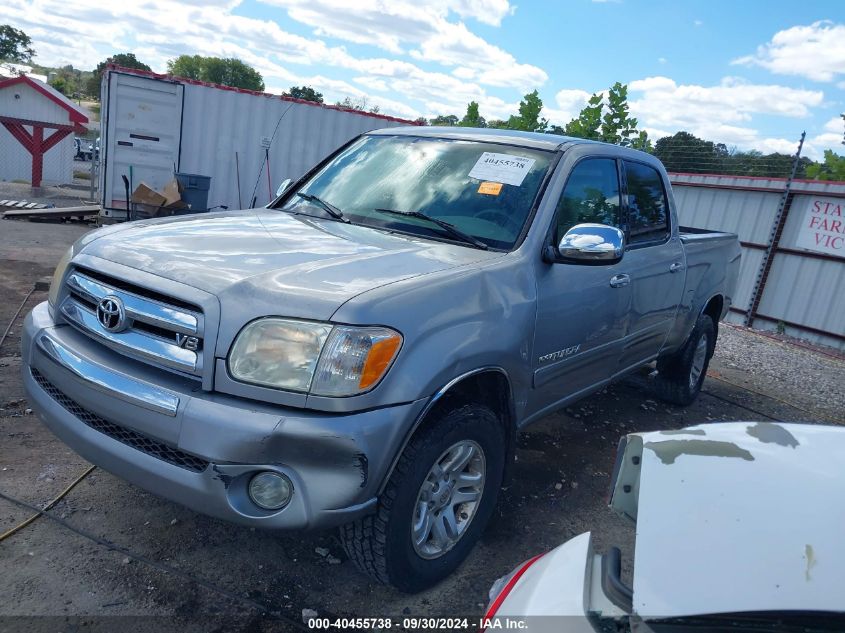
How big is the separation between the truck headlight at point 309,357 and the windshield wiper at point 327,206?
4.21 feet

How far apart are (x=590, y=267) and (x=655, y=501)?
2.13 metres

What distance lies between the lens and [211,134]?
1296 cm

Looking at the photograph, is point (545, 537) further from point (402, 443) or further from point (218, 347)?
point (218, 347)

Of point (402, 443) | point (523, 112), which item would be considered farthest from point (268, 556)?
point (523, 112)

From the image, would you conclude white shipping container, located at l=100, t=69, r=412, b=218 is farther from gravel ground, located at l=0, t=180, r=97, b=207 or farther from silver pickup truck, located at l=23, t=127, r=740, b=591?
silver pickup truck, located at l=23, t=127, r=740, b=591

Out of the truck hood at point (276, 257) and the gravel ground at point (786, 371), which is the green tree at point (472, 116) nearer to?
the gravel ground at point (786, 371)

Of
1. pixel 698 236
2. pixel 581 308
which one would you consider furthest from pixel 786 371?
pixel 581 308

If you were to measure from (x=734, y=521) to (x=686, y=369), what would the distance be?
433cm

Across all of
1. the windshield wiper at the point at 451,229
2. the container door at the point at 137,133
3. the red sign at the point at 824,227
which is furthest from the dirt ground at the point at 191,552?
the container door at the point at 137,133

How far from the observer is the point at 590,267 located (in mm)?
3334

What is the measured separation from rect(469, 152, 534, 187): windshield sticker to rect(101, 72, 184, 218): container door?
10726mm

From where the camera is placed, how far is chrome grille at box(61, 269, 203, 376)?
2.18 metres


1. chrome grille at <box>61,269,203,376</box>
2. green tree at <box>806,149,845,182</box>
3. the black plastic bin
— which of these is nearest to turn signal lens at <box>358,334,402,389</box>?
chrome grille at <box>61,269,203,376</box>

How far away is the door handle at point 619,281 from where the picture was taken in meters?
3.52
